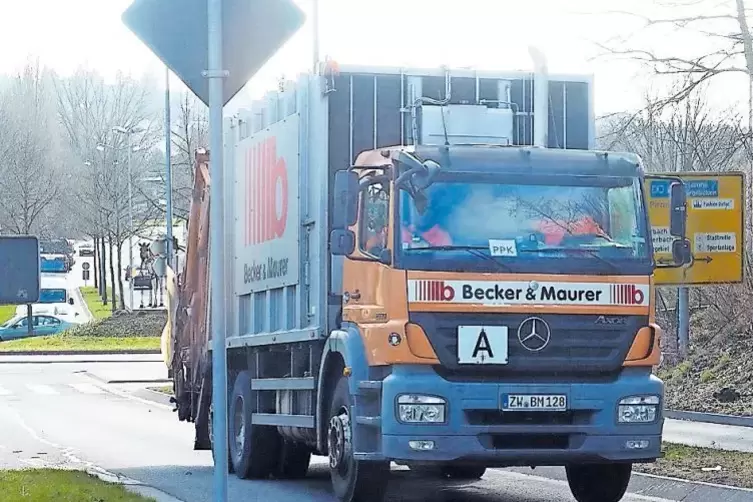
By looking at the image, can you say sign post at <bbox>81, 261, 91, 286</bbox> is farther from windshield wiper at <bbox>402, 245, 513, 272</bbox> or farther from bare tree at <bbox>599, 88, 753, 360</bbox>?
windshield wiper at <bbox>402, 245, 513, 272</bbox>

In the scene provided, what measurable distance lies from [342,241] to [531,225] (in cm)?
141

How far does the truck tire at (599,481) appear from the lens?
10.9 metres

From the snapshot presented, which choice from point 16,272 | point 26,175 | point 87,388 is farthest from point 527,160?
point 26,175

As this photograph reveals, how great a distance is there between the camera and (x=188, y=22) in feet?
19.2

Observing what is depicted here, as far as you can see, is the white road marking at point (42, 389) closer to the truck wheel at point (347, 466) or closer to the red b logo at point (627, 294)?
the truck wheel at point (347, 466)

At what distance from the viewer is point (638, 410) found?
1002 cm

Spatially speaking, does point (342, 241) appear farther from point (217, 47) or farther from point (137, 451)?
point (137, 451)

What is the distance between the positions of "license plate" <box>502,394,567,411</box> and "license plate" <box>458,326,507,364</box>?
0.90 feet

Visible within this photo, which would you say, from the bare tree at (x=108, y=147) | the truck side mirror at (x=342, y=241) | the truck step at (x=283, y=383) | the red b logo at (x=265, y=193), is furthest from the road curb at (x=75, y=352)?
the truck side mirror at (x=342, y=241)

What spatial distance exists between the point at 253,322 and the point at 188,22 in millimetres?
7701

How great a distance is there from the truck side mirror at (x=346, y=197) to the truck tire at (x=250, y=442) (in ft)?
12.3

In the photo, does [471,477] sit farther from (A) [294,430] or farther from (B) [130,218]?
(B) [130,218]

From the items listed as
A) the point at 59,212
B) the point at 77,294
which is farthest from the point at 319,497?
the point at 77,294

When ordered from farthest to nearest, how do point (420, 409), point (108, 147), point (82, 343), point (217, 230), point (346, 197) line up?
1. point (108, 147)
2. point (82, 343)
3. point (346, 197)
4. point (420, 409)
5. point (217, 230)
